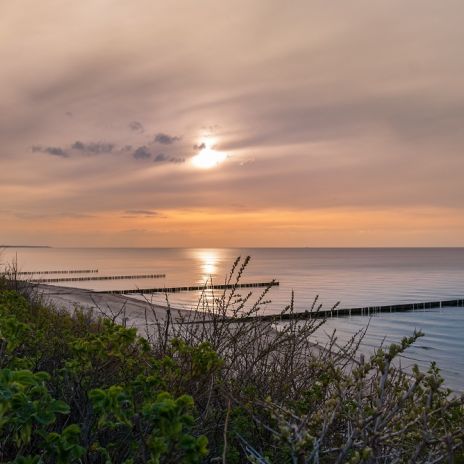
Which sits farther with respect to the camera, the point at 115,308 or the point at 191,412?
the point at 115,308

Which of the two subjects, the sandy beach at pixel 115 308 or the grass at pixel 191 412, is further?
the sandy beach at pixel 115 308

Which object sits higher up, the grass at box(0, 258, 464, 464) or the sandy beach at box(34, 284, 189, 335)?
the grass at box(0, 258, 464, 464)

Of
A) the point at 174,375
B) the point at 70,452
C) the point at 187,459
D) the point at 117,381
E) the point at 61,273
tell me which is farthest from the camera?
the point at 61,273

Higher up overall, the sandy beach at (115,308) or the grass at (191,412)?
the grass at (191,412)

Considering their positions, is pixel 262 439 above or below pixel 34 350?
below

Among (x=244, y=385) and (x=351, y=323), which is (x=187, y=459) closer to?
(x=244, y=385)

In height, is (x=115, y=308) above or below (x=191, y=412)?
below

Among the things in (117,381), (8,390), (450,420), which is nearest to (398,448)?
(8,390)

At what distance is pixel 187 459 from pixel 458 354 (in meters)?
30.7

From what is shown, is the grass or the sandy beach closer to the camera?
the grass

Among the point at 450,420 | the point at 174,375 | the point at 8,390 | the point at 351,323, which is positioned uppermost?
the point at 8,390

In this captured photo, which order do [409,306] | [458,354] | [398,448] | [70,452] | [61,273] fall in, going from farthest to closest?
[61,273] < [409,306] < [458,354] < [398,448] < [70,452]

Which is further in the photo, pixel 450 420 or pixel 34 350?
pixel 34 350

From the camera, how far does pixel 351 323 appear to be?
43188 mm
